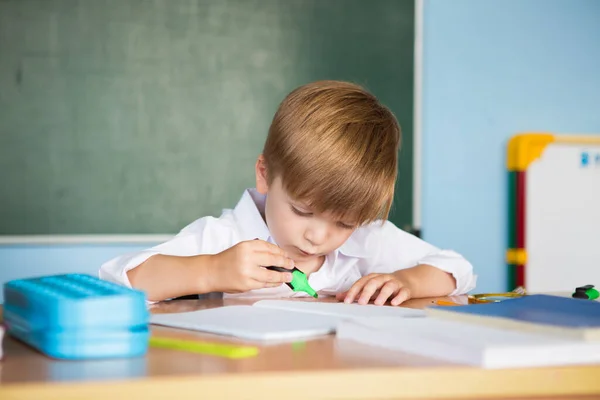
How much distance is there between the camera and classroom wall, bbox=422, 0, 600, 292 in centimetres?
287

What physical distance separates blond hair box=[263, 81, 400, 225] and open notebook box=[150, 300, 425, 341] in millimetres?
314

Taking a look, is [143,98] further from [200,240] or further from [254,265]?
[254,265]

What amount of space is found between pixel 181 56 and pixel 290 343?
78.4 inches

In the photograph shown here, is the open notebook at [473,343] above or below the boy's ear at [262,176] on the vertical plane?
below

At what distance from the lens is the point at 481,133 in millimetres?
2920

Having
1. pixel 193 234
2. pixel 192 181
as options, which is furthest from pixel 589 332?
pixel 192 181

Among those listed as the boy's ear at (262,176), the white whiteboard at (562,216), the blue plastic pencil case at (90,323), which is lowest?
the white whiteboard at (562,216)

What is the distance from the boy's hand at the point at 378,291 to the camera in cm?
115

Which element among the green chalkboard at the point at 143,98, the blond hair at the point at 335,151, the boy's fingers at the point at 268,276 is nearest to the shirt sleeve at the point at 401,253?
the blond hair at the point at 335,151

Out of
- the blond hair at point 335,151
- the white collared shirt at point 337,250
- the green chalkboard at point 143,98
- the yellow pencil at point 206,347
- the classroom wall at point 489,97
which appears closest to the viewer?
the yellow pencil at point 206,347

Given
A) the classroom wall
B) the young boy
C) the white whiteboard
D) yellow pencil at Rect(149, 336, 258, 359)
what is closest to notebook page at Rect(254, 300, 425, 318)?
the young boy

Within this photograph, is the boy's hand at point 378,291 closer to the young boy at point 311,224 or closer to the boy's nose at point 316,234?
the young boy at point 311,224

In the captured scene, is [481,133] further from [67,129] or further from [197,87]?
[67,129]

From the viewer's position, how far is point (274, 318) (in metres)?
0.84
